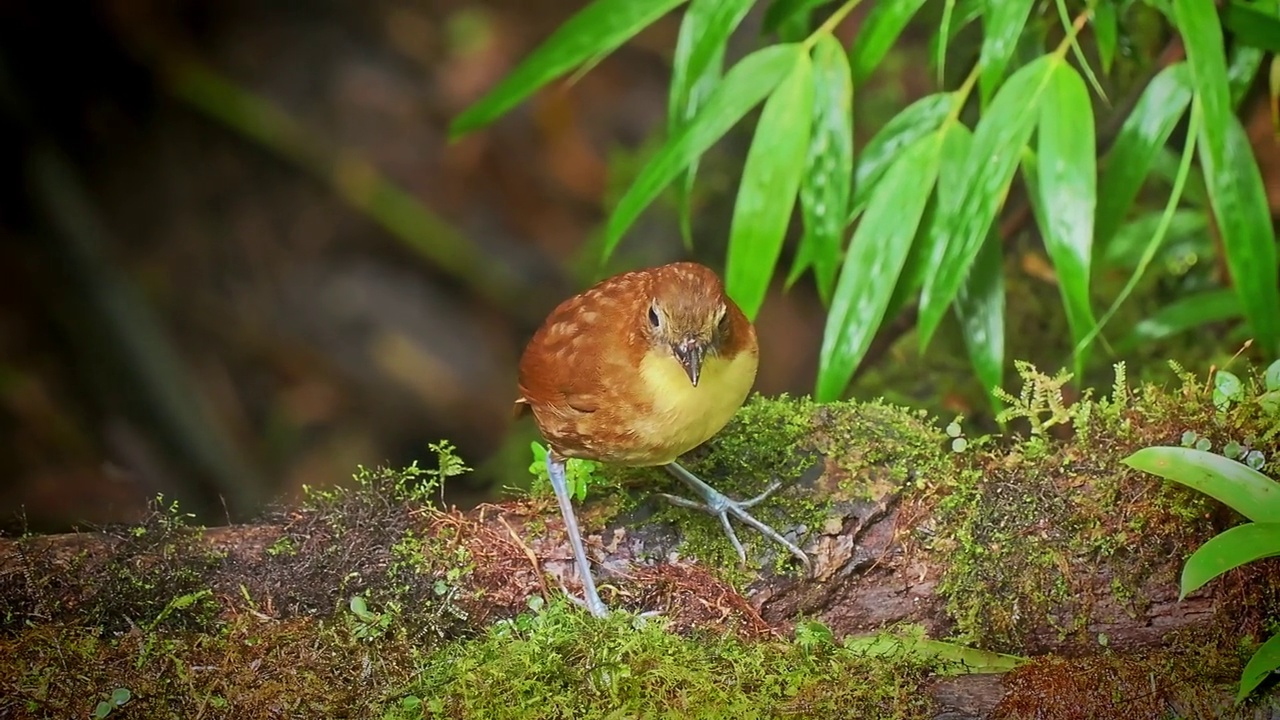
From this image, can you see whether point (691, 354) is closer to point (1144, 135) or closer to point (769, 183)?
point (769, 183)

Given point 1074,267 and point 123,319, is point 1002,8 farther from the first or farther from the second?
Result: point 123,319

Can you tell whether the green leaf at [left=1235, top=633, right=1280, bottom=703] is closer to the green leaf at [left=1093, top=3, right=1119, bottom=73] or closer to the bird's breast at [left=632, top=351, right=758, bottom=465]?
the bird's breast at [left=632, top=351, right=758, bottom=465]

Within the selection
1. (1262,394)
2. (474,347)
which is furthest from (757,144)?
(474,347)

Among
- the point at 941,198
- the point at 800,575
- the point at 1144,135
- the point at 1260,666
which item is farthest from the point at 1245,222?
the point at 800,575

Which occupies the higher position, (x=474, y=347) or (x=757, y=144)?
(x=474, y=347)

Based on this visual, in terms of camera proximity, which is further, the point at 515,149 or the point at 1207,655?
the point at 515,149

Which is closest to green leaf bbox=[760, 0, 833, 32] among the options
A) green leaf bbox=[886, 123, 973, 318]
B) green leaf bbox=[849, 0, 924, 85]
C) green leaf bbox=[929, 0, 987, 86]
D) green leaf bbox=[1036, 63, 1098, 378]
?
green leaf bbox=[849, 0, 924, 85]

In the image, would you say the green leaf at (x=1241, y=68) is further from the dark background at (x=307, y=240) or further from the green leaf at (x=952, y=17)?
the dark background at (x=307, y=240)
